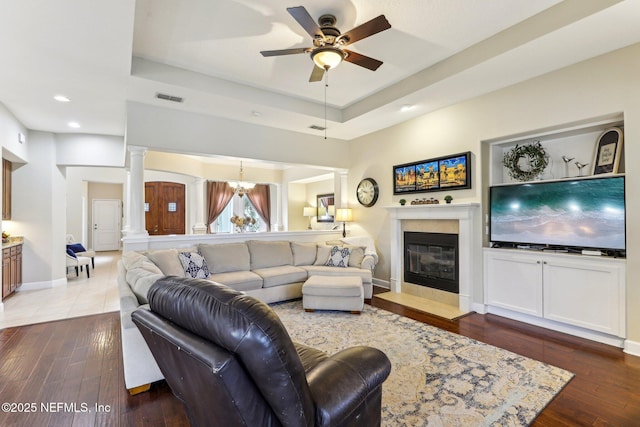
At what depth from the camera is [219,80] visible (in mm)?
3939

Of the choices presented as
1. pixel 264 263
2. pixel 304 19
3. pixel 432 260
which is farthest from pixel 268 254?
pixel 304 19

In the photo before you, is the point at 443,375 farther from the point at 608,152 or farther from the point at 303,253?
the point at 303,253

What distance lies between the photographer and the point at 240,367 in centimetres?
101

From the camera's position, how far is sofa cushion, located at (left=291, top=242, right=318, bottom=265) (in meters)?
5.06

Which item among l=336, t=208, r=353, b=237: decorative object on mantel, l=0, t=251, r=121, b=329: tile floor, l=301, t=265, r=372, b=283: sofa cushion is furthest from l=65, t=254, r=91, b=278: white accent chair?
l=336, t=208, r=353, b=237: decorative object on mantel

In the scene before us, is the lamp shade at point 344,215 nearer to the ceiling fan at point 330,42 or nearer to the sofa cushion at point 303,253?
the sofa cushion at point 303,253

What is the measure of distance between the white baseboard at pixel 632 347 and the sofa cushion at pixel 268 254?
4.03 metres

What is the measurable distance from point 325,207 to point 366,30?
711 cm

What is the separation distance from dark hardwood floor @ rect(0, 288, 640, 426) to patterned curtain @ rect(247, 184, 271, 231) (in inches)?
297

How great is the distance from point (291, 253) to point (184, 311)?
387 cm

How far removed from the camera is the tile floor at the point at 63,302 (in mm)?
3943

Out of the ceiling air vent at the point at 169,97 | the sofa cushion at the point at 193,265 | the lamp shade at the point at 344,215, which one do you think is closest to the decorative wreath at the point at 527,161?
the lamp shade at the point at 344,215

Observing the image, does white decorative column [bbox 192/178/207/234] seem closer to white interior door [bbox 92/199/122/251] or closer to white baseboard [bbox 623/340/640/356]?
white interior door [bbox 92/199/122/251]

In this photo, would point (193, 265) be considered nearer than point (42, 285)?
Yes
